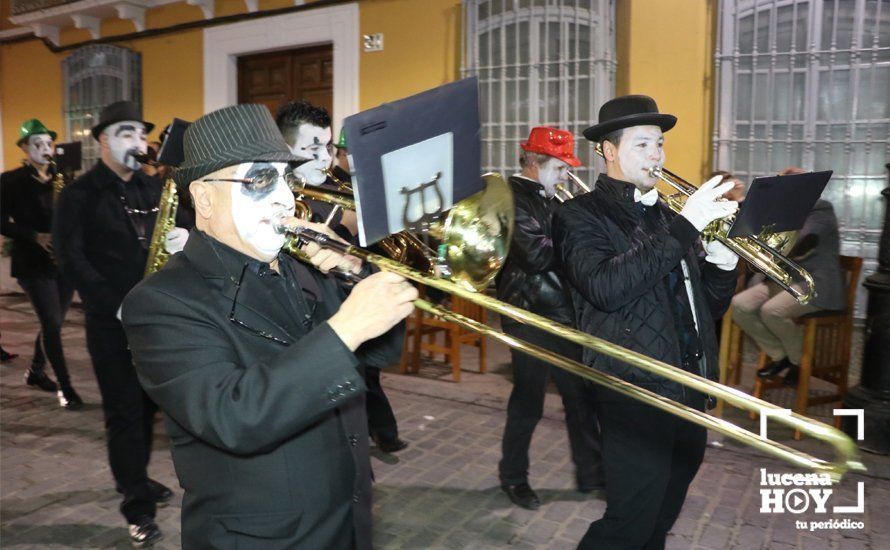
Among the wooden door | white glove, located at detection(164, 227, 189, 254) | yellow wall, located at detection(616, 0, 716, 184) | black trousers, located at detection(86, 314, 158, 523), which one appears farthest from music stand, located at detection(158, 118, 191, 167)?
the wooden door

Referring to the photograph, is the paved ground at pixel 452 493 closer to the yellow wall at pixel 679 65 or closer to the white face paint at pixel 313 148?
the white face paint at pixel 313 148

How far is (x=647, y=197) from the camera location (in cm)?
292

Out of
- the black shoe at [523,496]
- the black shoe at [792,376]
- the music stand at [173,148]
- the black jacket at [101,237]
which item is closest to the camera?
the music stand at [173,148]

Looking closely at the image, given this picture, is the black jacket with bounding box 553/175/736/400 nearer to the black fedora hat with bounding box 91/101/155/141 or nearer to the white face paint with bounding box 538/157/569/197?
the white face paint with bounding box 538/157/569/197

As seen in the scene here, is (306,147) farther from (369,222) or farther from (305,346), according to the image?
(305,346)

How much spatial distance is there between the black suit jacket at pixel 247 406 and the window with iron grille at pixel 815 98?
6.37 m

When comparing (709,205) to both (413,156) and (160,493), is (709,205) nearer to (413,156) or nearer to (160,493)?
(413,156)

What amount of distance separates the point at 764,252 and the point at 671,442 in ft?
3.73

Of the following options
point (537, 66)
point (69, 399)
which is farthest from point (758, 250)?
point (69, 399)

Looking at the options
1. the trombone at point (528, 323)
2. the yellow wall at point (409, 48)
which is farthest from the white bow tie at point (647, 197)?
the yellow wall at point (409, 48)

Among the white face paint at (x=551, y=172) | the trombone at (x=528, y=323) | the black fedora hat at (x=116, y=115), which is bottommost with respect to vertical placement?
the trombone at (x=528, y=323)

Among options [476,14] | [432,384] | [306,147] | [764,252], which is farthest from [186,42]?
[764,252]

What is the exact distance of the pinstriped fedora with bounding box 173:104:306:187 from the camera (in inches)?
76.3

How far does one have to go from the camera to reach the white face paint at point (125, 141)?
4121mm
